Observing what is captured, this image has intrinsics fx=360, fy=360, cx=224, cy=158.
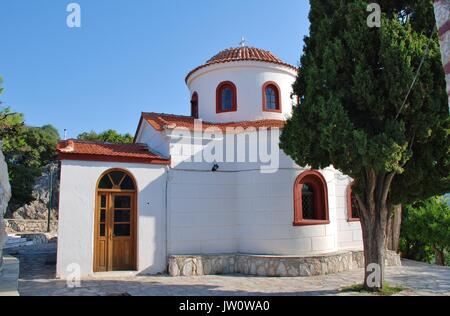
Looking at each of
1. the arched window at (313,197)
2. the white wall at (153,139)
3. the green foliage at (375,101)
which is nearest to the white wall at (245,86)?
the white wall at (153,139)

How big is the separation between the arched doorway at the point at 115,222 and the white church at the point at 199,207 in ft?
0.09

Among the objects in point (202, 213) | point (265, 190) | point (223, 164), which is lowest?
point (202, 213)

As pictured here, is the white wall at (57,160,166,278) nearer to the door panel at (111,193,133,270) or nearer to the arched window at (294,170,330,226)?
the door panel at (111,193,133,270)

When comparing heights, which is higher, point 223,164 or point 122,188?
point 223,164

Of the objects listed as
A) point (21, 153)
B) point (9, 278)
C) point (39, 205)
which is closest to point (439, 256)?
point (9, 278)

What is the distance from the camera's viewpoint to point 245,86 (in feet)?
46.5

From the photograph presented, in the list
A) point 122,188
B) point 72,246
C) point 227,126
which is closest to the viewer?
point 72,246

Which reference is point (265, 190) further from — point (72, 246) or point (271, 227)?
point (72, 246)

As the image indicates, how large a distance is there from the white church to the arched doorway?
0.03m

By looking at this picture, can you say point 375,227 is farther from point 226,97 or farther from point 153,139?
point 226,97

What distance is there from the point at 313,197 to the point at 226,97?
5275 mm

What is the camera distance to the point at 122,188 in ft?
35.1

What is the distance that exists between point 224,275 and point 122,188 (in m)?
4.00
